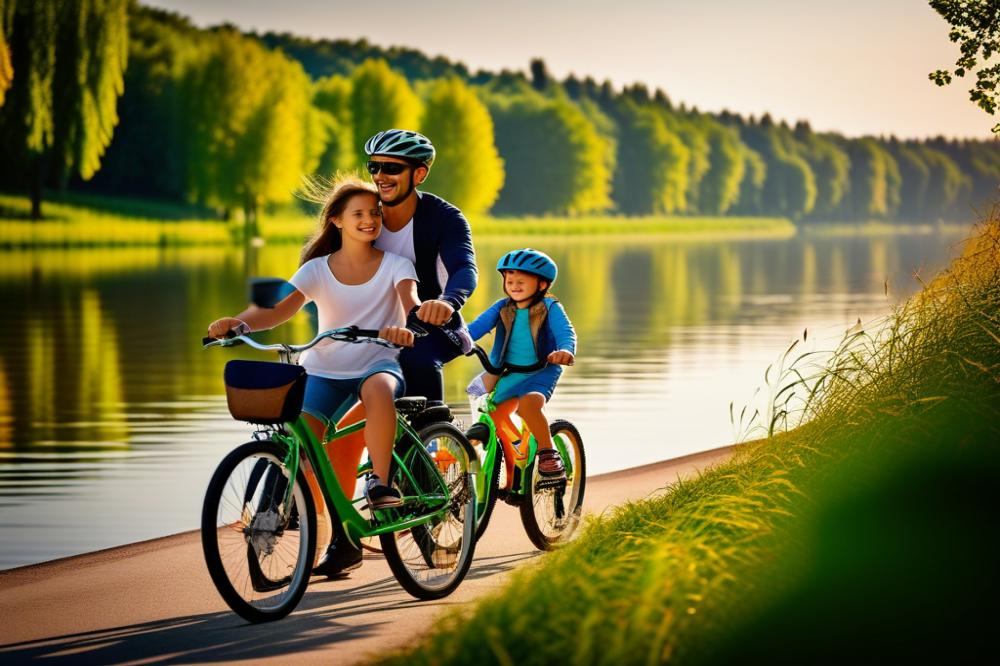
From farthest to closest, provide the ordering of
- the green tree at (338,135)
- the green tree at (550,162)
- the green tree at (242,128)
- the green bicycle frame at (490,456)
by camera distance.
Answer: the green tree at (550,162) → the green tree at (338,135) → the green tree at (242,128) → the green bicycle frame at (490,456)

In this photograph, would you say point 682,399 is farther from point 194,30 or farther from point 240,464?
point 194,30

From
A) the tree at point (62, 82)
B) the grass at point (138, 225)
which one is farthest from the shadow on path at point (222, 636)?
the tree at point (62, 82)

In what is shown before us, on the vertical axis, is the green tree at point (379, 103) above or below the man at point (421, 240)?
above

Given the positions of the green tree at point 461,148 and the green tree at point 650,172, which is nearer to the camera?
the green tree at point 461,148

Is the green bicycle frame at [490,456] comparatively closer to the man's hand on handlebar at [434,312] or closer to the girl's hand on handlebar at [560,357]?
the girl's hand on handlebar at [560,357]

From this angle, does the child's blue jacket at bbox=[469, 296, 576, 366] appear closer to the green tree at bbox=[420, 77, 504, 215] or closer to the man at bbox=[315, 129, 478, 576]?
the man at bbox=[315, 129, 478, 576]

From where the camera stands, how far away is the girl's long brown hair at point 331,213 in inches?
257

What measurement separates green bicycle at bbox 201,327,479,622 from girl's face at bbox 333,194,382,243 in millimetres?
565

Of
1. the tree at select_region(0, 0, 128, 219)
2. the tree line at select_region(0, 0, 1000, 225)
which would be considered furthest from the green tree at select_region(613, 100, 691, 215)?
the tree at select_region(0, 0, 128, 219)

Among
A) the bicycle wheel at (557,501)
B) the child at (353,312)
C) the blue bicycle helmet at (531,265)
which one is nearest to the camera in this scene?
the child at (353,312)

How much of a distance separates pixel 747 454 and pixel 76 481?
5.07 metres

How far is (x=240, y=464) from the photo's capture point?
5.76 meters

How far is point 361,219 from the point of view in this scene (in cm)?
645

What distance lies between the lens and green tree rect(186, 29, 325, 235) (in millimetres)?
69812
